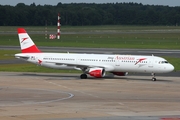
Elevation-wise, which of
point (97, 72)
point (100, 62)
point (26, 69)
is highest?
point (100, 62)

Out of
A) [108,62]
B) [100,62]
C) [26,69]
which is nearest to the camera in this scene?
[108,62]

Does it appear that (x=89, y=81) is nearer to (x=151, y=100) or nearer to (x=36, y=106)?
(x=151, y=100)

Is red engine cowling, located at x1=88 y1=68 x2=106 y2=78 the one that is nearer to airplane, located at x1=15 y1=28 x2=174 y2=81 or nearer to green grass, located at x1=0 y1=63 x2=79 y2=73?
airplane, located at x1=15 y1=28 x2=174 y2=81

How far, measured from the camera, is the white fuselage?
69000 millimetres

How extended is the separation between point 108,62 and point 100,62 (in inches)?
42.7

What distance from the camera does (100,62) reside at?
7119cm

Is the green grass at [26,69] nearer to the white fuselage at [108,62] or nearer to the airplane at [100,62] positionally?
the airplane at [100,62]

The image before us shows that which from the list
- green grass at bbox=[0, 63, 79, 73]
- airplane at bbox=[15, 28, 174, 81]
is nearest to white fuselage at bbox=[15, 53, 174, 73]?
airplane at bbox=[15, 28, 174, 81]

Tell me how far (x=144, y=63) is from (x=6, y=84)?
685 inches

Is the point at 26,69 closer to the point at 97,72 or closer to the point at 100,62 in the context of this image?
the point at 100,62

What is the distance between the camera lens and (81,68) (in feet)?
237

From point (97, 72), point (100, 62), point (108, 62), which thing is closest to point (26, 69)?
point (100, 62)

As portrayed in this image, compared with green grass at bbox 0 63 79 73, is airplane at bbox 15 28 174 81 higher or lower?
higher

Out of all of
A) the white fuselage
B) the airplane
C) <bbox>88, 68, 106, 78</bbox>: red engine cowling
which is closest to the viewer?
the white fuselage
